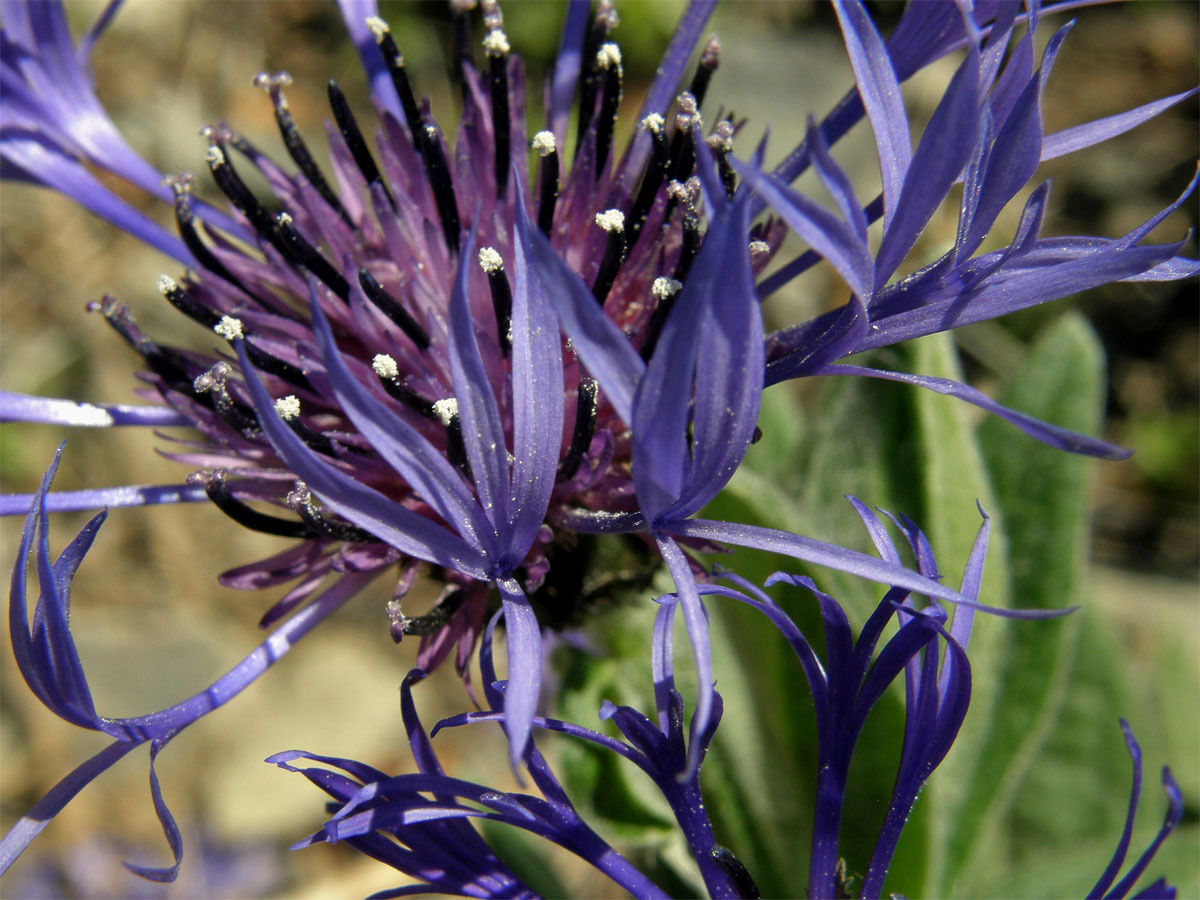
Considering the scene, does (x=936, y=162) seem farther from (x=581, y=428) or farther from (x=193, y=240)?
(x=193, y=240)

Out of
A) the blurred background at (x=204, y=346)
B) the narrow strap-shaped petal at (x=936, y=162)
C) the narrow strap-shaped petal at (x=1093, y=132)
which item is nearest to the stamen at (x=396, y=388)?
the narrow strap-shaped petal at (x=936, y=162)

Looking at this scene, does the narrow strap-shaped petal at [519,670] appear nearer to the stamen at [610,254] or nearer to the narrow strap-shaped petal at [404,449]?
the narrow strap-shaped petal at [404,449]

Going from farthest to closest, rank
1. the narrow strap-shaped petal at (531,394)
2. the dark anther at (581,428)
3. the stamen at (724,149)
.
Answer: the stamen at (724,149) < the dark anther at (581,428) < the narrow strap-shaped petal at (531,394)

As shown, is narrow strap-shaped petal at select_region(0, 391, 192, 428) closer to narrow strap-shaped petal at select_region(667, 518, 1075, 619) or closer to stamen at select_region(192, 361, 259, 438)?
stamen at select_region(192, 361, 259, 438)

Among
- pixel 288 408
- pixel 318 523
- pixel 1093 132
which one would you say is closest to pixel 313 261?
pixel 288 408

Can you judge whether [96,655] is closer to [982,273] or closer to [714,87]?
[714,87]
